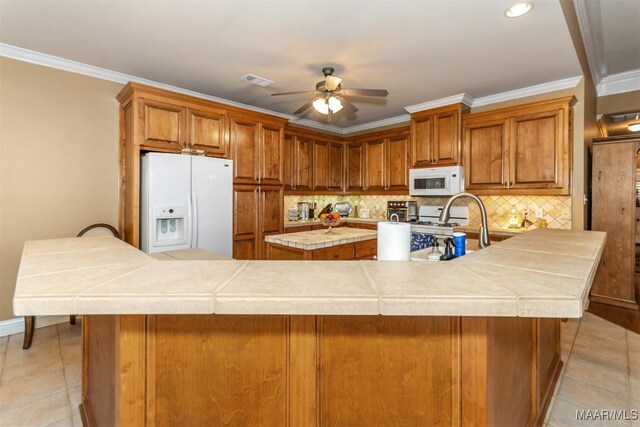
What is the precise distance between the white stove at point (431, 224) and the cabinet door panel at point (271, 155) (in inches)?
74.1

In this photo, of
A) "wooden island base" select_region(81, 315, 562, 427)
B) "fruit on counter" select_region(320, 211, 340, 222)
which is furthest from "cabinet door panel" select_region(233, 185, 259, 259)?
"wooden island base" select_region(81, 315, 562, 427)

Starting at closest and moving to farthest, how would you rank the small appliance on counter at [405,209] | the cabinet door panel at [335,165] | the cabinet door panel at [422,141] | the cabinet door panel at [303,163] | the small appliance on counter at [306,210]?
1. the cabinet door panel at [422,141]
2. the small appliance on counter at [405,209]
3. the cabinet door panel at [303,163]
4. the small appliance on counter at [306,210]
5. the cabinet door panel at [335,165]

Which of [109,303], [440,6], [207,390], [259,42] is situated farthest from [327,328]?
[259,42]

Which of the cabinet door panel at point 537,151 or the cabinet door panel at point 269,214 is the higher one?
the cabinet door panel at point 537,151

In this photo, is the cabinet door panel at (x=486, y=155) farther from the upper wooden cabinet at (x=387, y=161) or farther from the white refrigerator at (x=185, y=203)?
the white refrigerator at (x=185, y=203)

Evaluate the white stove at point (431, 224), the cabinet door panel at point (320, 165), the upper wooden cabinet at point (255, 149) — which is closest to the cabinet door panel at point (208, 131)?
the upper wooden cabinet at point (255, 149)

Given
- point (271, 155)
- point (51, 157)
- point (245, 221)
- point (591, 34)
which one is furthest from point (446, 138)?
point (51, 157)

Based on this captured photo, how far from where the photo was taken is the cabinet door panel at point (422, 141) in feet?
13.9

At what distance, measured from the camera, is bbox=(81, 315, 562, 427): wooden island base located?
0.89 meters

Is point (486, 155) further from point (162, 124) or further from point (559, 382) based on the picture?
point (162, 124)

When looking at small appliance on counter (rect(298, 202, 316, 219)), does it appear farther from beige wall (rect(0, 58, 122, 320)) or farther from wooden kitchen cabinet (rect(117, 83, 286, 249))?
beige wall (rect(0, 58, 122, 320))

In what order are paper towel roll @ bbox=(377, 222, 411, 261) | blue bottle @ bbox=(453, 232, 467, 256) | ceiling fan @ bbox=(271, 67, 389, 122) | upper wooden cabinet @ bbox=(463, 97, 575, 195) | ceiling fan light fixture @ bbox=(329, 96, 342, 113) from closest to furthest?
1. paper towel roll @ bbox=(377, 222, 411, 261)
2. blue bottle @ bbox=(453, 232, 467, 256)
3. ceiling fan @ bbox=(271, 67, 389, 122)
4. ceiling fan light fixture @ bbox=(329, 96, 342, 113)
5. upper wooden cabinet @ bbox=(463, 97, 575, 195)

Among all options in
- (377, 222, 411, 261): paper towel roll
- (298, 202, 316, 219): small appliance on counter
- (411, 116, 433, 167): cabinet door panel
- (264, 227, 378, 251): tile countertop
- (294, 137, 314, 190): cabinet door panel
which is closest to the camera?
(377, 222, 411, 261): paper towel roll

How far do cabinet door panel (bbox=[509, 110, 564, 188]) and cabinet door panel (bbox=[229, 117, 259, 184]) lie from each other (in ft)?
9.93
